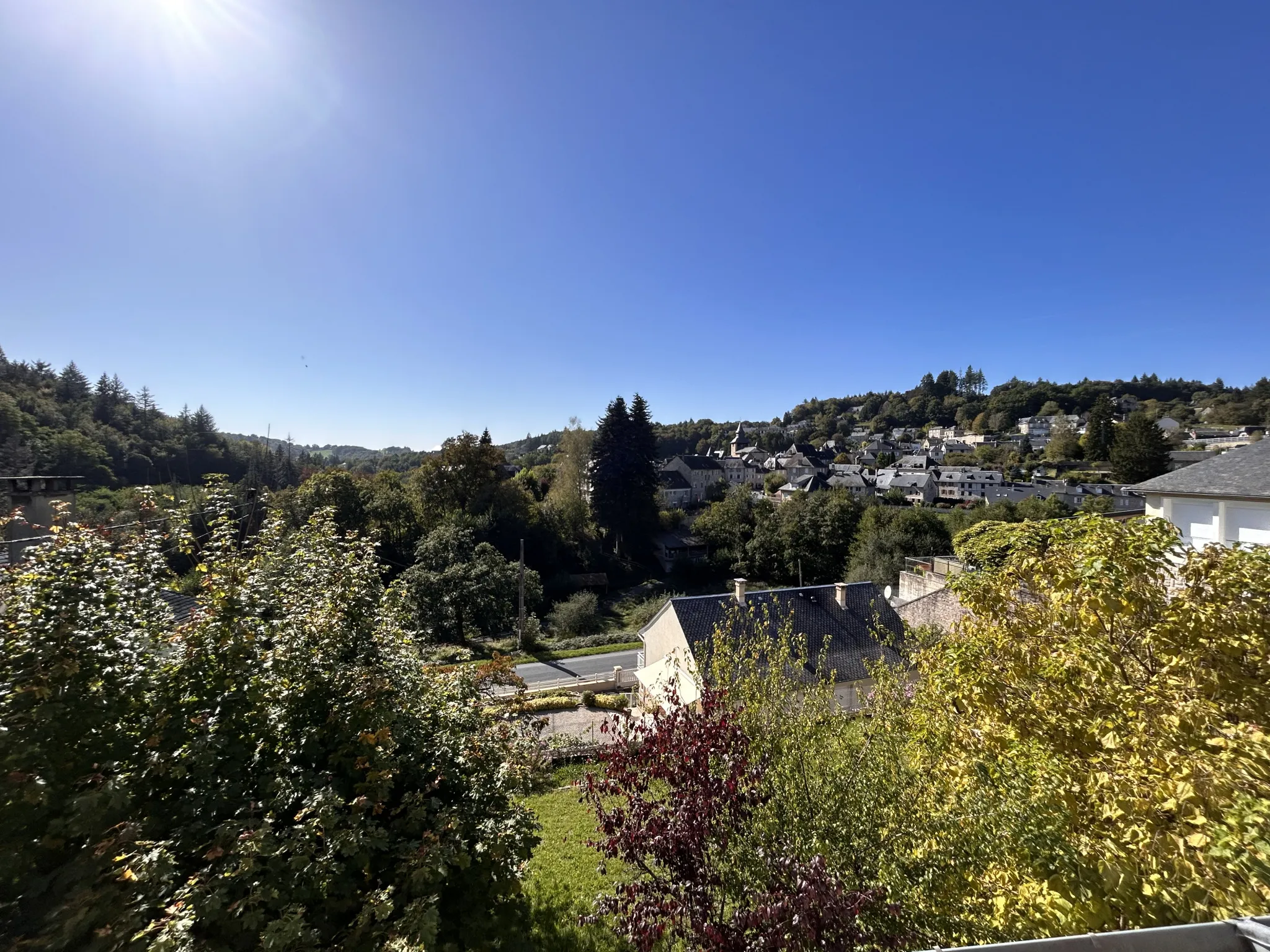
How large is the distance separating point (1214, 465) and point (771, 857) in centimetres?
1576

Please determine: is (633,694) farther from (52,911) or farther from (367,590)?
(52,911)

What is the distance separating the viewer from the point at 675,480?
237 ft

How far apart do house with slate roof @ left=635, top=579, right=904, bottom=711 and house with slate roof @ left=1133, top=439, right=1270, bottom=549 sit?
781cm

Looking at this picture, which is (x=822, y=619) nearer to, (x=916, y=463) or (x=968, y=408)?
(x=916, y=463)

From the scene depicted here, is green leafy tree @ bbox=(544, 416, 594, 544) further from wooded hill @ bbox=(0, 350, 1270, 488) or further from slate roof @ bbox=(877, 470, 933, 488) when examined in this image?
slate roof @ bbox=(877, 470, 933, 488)

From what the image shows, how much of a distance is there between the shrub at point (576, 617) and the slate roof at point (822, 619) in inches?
575

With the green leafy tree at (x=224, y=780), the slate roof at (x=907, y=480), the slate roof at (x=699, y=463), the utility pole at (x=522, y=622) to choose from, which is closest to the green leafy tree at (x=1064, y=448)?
the slate roof at (x=907, y=480)

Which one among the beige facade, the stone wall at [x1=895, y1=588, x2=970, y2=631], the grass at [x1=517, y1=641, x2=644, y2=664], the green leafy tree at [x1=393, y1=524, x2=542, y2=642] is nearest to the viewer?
the beige facade

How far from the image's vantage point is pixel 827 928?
3.55 meters

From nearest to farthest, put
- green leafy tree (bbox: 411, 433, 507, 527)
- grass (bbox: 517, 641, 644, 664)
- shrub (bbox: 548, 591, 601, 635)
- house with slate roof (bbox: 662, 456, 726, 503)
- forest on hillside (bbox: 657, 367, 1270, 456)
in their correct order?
1. grass (bbox: 517, 641, 644, 664)
2. shrub (bbox: 548, 591, 601, 635)
3. green leafy tree (bbox: 411, 433, 507, 527)
4. house with slate roof (bbox: 662, 456, 726, 503)
5. forest on hillside (bbox: 657, 367, 1270, 456)

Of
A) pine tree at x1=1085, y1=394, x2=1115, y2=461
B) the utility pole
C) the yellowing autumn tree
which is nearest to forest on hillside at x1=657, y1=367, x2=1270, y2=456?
pine tree at x1=1085, y1=394, x2=1115, y2=461

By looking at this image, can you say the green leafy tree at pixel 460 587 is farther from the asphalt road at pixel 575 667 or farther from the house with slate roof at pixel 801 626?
the house with slate roof at pixel 801 626

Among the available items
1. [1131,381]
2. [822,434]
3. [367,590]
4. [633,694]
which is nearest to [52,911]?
[367,590]

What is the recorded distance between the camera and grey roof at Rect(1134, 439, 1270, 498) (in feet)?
35.7
